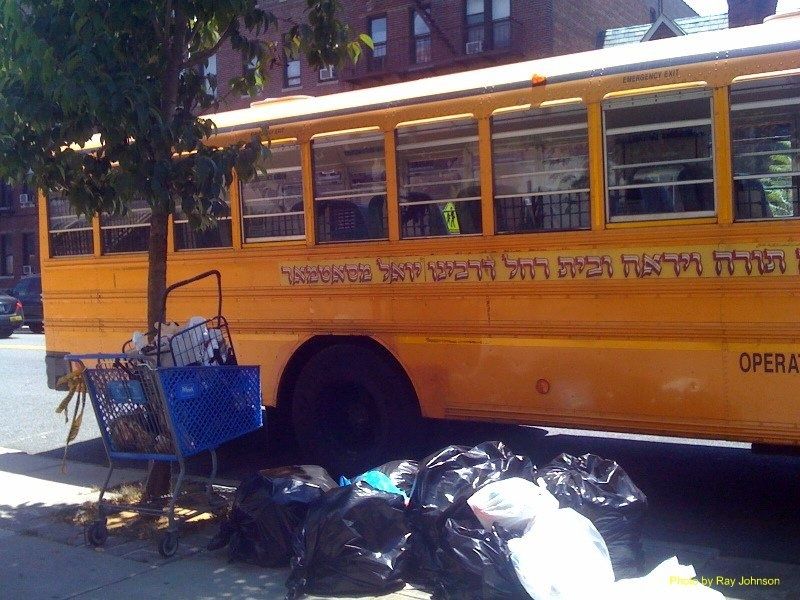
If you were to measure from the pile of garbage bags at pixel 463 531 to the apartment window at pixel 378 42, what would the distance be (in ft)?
76.9

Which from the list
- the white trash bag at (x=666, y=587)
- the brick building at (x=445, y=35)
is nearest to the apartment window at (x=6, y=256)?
the brick building at (x=445, y=35)

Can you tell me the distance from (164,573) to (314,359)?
7.42 ft

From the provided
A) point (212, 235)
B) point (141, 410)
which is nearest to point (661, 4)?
point (212, 235)

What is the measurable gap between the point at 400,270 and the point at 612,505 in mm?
2415

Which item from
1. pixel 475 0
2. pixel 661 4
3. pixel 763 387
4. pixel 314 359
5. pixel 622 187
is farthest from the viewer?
pixel 661 4

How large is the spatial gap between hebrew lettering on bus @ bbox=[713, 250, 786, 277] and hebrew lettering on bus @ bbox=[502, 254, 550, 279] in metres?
1.07

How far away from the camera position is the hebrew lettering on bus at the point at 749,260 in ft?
17.0

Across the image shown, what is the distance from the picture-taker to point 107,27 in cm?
556

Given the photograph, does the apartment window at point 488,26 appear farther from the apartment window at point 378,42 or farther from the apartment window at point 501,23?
the apartment window at point 378,42

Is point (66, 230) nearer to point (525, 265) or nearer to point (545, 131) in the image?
point (525, 265)

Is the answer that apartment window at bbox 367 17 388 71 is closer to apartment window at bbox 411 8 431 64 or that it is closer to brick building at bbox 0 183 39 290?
apartment window at bbox 411 8 431 64

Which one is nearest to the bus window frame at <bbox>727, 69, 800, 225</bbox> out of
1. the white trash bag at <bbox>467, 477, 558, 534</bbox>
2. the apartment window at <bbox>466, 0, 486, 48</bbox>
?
the white trash bag at <bbox>467, 477, 558, 534</bbox>

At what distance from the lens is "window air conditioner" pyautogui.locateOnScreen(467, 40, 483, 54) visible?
25.4 metres

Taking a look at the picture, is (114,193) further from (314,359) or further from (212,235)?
(314,359)
